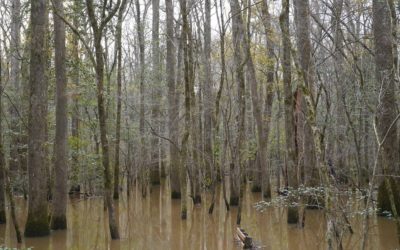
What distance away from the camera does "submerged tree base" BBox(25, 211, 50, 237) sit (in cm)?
986

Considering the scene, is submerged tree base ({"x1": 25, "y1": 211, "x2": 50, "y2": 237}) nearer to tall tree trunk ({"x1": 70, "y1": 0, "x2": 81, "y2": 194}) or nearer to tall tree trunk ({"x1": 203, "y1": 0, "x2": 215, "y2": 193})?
tall tree trunk ({"x1": 70, "y1": 0, "x2": 81, "y2": 194})

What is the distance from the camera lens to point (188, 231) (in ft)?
35.5

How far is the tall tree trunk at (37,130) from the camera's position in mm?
9930

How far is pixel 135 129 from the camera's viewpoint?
19531mm

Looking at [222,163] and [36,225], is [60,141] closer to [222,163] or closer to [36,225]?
[36,225]

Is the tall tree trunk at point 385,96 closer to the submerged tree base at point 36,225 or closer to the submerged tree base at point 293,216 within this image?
the submerged tree base at point 293,216

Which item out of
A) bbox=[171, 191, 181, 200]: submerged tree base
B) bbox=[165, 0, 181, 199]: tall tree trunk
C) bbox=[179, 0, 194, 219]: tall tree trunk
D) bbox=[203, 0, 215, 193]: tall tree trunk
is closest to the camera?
bbox=[179, 0, 194, 219]: tall tree trunk

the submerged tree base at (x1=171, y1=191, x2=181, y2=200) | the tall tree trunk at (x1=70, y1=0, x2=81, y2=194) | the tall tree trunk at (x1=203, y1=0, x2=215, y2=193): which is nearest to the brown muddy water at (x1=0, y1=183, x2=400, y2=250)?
the submerged tree base at (x1=171, y1=191, x2=181, y2=200)

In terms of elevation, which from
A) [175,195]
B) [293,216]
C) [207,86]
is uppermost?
[207,86]

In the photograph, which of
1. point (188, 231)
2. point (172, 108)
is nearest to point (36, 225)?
point (188, 231)

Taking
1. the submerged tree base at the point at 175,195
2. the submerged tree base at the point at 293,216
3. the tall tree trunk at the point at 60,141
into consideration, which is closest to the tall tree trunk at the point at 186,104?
the submerged tree base at the point at 293,216

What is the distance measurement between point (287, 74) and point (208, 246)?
14.0 ft

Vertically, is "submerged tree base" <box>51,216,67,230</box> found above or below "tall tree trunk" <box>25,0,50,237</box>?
below

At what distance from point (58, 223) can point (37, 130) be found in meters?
2.40
